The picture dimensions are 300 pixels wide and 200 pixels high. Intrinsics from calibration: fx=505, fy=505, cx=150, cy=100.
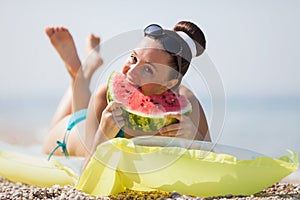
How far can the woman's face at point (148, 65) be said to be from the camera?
2414mm

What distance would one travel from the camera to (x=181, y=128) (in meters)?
2.50

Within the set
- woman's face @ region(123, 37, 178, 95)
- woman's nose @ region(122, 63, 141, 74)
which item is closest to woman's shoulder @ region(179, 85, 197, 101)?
woman's face @ region(123, 37, 178, 95)

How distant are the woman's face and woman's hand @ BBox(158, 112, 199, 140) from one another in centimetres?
19

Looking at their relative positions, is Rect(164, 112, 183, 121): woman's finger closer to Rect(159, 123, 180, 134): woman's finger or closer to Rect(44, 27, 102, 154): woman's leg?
Rect(159, 123, 180, 134): woman's finger

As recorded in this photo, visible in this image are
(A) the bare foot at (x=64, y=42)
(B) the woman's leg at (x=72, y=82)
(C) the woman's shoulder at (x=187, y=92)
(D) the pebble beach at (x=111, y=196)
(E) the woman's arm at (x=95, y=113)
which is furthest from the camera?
(A) the bare foot at (x=64, y=42)

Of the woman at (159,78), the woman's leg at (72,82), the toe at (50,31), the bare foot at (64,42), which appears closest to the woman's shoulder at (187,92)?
the woman at (159,78)

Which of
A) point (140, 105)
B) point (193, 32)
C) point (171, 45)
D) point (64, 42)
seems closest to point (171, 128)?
point (140, 105)

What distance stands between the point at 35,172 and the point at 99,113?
0.60 m

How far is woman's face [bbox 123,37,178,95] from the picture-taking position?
2414mm

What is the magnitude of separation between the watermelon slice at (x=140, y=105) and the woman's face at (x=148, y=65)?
0.05 metres

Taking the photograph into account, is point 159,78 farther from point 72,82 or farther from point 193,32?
point 72,82

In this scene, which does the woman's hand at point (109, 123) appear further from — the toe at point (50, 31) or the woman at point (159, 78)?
the toe at point (50, 31)

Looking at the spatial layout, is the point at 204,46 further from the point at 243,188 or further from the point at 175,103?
the point at 243,188

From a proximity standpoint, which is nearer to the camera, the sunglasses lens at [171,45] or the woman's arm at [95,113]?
the sunglasses lens at [171,45]
